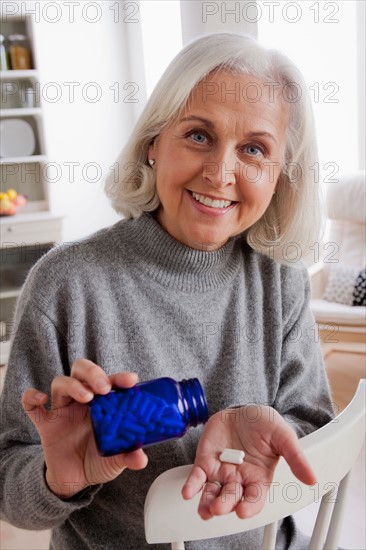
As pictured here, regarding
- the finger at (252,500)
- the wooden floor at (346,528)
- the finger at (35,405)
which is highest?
the finger at (35,405)

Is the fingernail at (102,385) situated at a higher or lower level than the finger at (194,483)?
higher

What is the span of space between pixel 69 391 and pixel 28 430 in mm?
240

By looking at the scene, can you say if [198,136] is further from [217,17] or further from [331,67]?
[331,67]

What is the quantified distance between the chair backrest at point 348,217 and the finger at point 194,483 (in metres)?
2.62

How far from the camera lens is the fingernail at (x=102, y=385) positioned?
57 centimetres

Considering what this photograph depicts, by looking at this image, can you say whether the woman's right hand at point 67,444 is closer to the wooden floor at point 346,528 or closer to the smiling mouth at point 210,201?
the smiling mouth at point 210,201

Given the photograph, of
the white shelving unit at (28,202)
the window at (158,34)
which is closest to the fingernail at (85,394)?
the white shelving unit at (28,202)

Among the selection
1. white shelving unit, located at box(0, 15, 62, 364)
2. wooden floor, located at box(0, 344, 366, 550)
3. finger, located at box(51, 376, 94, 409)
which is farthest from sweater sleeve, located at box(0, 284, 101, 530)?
white shelving unit, located at box(0, 15, 62, 364)

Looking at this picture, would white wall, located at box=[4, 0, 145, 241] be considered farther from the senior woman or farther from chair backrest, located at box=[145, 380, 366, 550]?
chair backrest, located at box=[145, 380, 366, 550]

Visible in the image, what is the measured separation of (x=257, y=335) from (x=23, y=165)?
10.2 feet

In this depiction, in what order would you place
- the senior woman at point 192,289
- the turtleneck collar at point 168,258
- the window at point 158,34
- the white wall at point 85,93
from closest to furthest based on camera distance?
the senior woman at point 192,289, the turtleneck collar at point 168,258, the window at point 158,34, the white wall at point 85,93

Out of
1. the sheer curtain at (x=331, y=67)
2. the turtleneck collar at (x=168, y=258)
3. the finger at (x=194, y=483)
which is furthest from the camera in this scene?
the sheer curtain at (x=331, y=67)

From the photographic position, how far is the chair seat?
267 cm

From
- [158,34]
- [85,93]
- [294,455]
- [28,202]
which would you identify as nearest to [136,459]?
[294,455]
